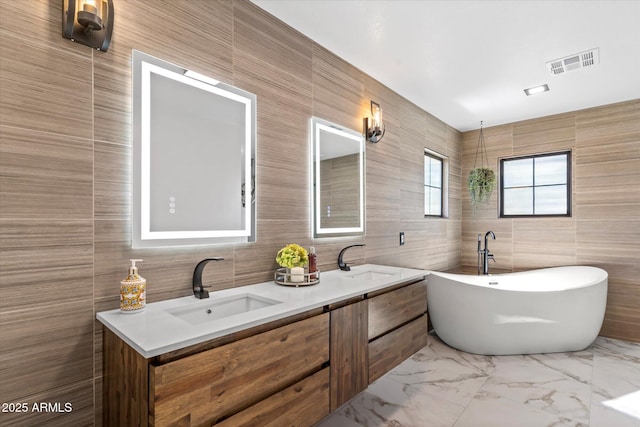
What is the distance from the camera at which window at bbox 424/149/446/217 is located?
Answer: 12.6 ft

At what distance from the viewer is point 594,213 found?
140 inches

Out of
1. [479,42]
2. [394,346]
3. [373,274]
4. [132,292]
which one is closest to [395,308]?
[394,346]

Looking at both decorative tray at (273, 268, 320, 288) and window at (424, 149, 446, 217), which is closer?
decorative tray at (273, 268, 320, 288)

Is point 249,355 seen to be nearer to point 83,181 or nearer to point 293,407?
point 293,407

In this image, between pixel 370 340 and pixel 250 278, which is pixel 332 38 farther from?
pixel 370 340

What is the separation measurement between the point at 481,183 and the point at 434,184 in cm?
60

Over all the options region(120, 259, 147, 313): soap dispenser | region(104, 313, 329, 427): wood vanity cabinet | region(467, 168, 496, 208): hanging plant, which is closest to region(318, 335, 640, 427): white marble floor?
region(104, 313, 329, 427): wood vanity cabinet

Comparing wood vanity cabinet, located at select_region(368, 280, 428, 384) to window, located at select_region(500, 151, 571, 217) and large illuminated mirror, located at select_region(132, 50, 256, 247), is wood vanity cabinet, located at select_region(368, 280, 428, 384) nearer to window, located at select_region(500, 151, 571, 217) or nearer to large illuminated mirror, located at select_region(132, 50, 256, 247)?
large illuminated mirror, located at select_region(132, 50, 256, 247)

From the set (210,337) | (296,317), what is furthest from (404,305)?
(210,337)

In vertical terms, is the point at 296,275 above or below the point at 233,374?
above

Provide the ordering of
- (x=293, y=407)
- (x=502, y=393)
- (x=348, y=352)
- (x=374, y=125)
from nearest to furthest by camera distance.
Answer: (x=293, y=407) → (x=348, y=352) → (x=502, y=393) → (x=374, y=125)

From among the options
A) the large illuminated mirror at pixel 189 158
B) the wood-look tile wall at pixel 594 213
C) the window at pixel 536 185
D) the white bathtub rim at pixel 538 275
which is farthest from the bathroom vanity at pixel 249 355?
the window at pixel 536 185

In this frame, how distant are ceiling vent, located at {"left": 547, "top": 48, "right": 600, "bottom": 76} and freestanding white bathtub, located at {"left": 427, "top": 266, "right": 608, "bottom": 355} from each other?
1.81 metres

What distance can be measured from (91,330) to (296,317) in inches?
31.8
